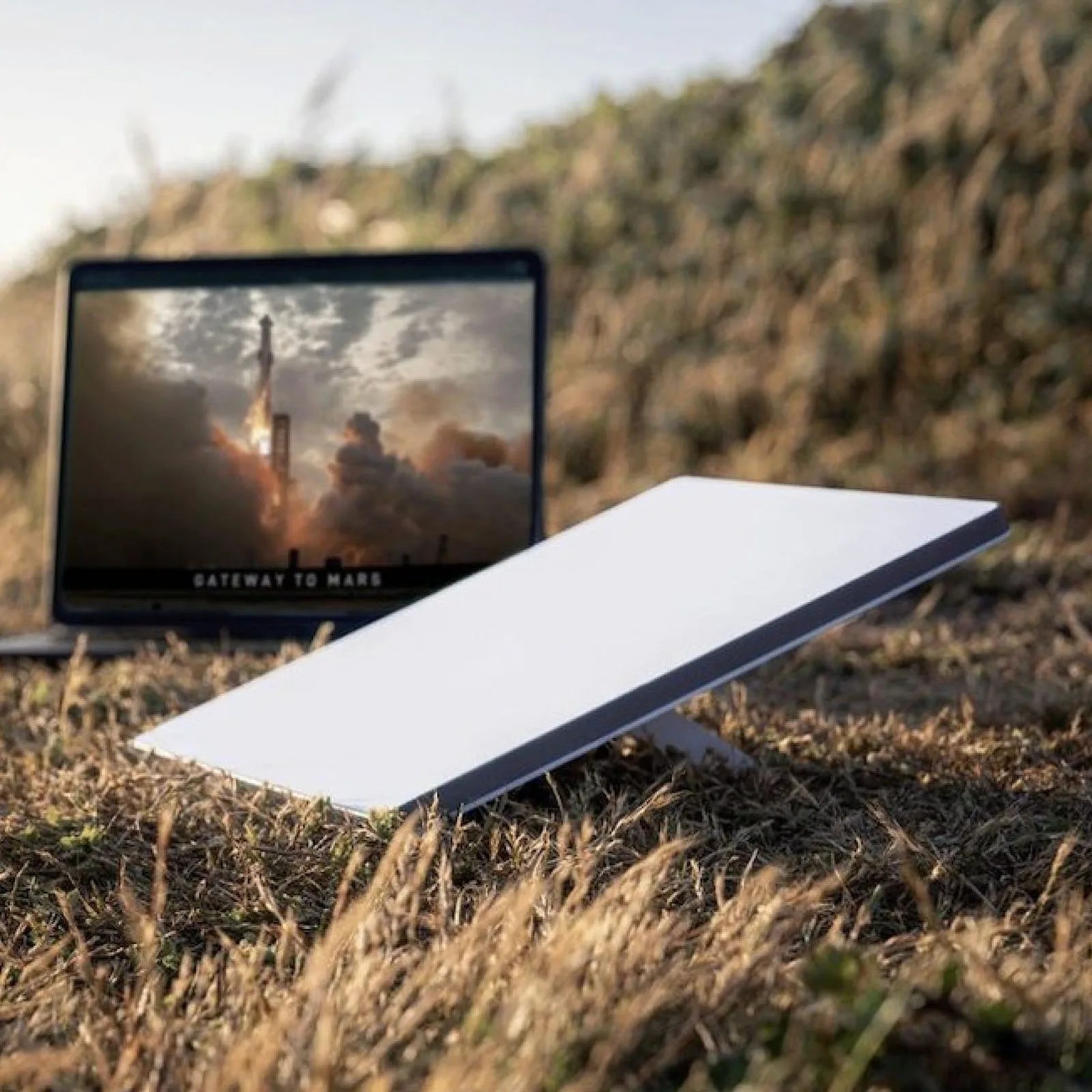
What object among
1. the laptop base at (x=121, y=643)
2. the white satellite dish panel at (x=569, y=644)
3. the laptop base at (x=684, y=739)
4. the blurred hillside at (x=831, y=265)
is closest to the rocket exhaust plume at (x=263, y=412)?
the laptop base at (x=121, y=643)

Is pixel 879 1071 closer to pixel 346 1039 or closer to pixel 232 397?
pixel 346 1039

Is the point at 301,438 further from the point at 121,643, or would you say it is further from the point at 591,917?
the point at 591,917

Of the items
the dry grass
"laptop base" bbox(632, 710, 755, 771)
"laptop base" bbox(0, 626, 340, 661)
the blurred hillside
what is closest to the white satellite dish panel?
the dry grass

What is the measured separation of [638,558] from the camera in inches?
103

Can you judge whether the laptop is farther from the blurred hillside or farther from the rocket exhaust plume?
the blurred hillside

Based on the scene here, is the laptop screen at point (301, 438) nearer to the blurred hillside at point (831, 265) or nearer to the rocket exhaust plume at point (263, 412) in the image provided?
the rocket exhaust plume at point (263, 412)

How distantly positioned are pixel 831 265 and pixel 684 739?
16.7ft

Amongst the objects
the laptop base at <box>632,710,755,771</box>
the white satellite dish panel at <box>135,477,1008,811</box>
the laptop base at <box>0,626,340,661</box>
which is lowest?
the laptop base at <box>0,626,340,661</box>

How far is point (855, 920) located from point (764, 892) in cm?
23

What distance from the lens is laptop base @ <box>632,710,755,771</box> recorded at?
8.23 feet

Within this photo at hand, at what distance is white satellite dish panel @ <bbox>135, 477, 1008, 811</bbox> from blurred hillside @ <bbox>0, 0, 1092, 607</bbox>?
334 cm

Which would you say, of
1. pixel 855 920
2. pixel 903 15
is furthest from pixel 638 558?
pixel 903 15

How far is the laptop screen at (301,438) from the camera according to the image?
Answer: 3732mm

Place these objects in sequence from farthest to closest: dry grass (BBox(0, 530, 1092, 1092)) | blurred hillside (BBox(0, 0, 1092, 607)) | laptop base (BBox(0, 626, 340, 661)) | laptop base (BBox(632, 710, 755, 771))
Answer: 1. blurred hillside (BBox(0, 0, 1092, 607))
2. laptop base (BBox(0, 626, 340, 661))
3. laptop base (BBox(632, 710, 755, 771))
4. dry grass (BBox(0, 530, 1092, 1092))
